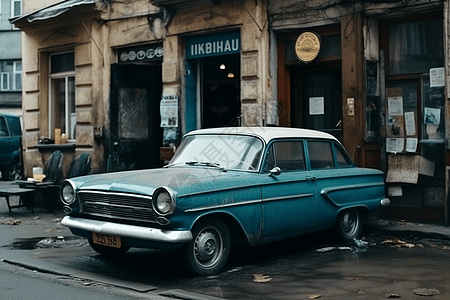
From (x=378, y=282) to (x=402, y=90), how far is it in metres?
5.16

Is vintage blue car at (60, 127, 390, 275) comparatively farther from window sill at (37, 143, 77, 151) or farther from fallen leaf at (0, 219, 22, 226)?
window sill at (37, 143, 77, 151)

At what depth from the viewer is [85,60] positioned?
1545 centimetres

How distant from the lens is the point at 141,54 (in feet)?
48.3

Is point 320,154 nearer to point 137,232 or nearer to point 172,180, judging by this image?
point 172,180

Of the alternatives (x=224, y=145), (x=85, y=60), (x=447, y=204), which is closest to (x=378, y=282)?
(x=224, y=145)

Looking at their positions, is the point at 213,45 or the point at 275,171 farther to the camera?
the point at 213,45

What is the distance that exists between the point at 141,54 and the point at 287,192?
25.4 ft

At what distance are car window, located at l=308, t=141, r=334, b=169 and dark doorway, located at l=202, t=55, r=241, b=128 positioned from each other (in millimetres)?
5233

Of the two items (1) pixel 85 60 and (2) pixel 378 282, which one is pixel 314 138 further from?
(1) pixel 85 60

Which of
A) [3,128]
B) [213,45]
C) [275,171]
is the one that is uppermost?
[213,45]

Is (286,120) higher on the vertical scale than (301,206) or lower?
higher

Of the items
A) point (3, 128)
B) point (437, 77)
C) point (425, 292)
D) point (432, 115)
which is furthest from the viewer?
point (3, 128)

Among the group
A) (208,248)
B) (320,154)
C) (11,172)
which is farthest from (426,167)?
(11,172)

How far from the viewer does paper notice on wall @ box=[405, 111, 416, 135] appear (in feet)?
35.8
